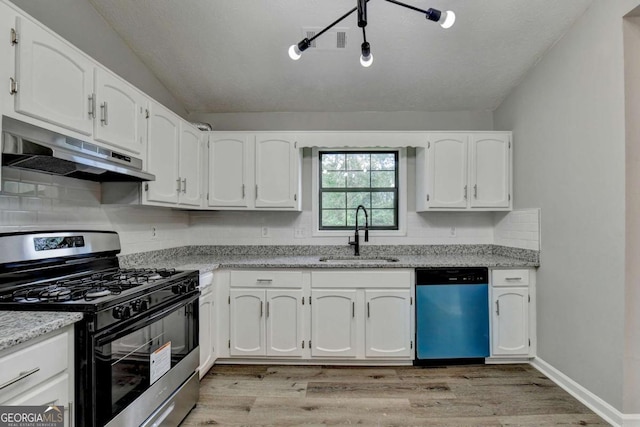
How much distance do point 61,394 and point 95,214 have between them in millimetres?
1264

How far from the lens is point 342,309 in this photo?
8.79ft

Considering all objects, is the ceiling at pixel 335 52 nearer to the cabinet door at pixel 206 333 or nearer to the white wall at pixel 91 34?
the white wall at pixel 91 34

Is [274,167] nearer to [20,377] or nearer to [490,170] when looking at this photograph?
[490,170]

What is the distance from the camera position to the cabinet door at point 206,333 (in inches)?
93.8

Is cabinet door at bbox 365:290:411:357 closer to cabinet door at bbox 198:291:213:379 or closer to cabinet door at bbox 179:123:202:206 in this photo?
cabinet door at bbox 198:291:213:379

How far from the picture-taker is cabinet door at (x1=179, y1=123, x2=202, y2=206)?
267 cm

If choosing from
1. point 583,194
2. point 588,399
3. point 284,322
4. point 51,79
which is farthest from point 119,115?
point 588,399

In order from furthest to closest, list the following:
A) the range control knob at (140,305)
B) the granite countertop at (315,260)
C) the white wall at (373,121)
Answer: the white wall at (373,121)
the granite countertop at (315,260)
the range control knob at (140,305)

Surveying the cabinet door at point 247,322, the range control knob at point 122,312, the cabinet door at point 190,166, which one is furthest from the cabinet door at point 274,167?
the range control knob at point 122,312

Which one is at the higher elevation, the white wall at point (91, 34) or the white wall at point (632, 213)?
the white wall at point (91, 34)

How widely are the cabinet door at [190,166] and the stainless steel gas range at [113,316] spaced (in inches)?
27.4

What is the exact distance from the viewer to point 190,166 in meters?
2.79

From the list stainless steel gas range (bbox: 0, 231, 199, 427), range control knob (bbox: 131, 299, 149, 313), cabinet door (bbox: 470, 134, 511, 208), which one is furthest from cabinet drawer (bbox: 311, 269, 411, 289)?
range control knob (bbox: 131, 299, 149, 313)

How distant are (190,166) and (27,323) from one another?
6.08ft
